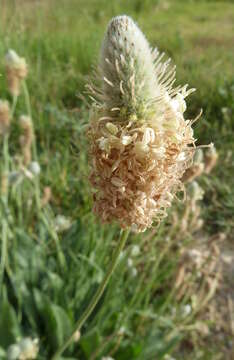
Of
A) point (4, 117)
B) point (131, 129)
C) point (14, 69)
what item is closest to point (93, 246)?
point (4, 117)

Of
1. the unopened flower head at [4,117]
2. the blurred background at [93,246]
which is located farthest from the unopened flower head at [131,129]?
the unopened flower head at [4,117]

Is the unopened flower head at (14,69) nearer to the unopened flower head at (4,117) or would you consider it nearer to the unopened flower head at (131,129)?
the unopened flower head at (4,117)

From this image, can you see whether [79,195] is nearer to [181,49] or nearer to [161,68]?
[161,68]

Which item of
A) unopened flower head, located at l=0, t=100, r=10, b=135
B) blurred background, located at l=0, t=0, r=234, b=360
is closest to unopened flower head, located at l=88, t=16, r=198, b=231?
blurred background, located at l=0, t=0, r=234, b=360

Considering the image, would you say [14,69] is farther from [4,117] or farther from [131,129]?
[131,129]

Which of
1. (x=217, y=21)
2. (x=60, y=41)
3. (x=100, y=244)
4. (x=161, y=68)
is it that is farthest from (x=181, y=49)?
(x=161, y=68)

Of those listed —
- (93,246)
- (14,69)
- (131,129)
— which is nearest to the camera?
(131,129)
